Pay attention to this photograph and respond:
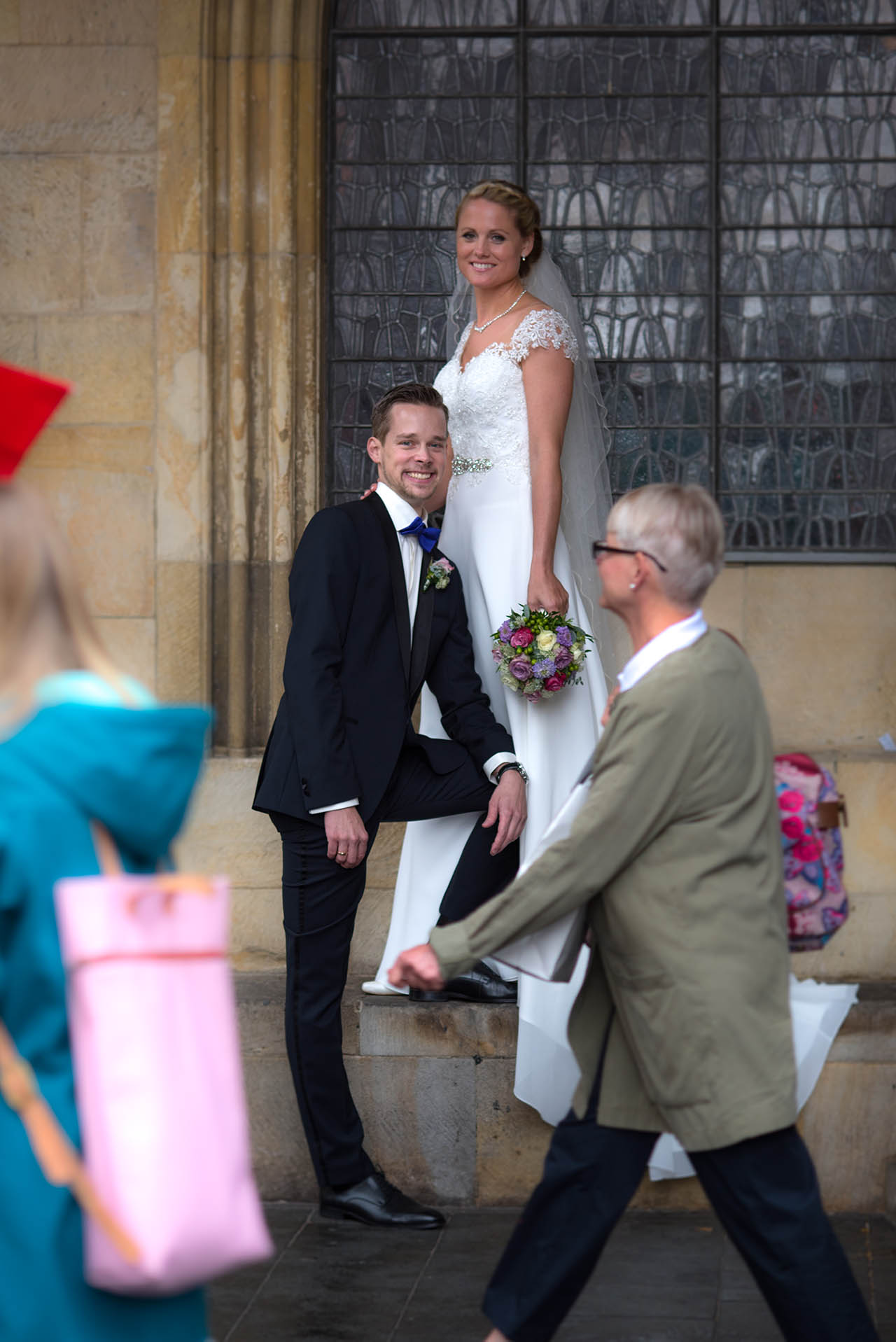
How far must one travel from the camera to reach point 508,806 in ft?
15.8

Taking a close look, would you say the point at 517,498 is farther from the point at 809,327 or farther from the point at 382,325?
the point at 809,327

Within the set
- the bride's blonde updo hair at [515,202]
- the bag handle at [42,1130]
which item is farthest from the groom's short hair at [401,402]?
the bag handle at [42,1130]

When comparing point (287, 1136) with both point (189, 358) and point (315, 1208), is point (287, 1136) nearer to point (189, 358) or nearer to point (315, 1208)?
point (315, 1208)

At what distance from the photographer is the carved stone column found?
6.07m

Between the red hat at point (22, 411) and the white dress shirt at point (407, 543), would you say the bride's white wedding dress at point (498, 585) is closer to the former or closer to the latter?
the white dress shirt at point (407, 543)

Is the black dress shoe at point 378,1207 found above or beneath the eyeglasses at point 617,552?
beneath

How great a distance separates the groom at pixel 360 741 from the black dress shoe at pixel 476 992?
0.47 metres

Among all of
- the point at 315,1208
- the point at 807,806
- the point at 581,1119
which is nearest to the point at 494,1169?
the point at 315,1208

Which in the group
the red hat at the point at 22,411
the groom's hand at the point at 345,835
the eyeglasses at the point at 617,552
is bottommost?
the groom's hand at the point at 345,835

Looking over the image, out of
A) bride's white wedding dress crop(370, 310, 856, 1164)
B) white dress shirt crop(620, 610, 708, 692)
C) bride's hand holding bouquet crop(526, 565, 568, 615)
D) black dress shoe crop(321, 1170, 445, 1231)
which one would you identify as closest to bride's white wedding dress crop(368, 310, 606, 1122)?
bride's white wedding dress crop(370, 310, 856, 1164)

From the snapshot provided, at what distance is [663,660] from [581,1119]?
927 millimetres

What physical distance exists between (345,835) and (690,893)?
167 cm

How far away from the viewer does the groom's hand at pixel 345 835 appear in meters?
4.54

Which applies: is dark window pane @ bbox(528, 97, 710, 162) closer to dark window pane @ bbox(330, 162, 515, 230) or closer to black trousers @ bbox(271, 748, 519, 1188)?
dark window pane @ bbox(330, 162, 515, 230)
